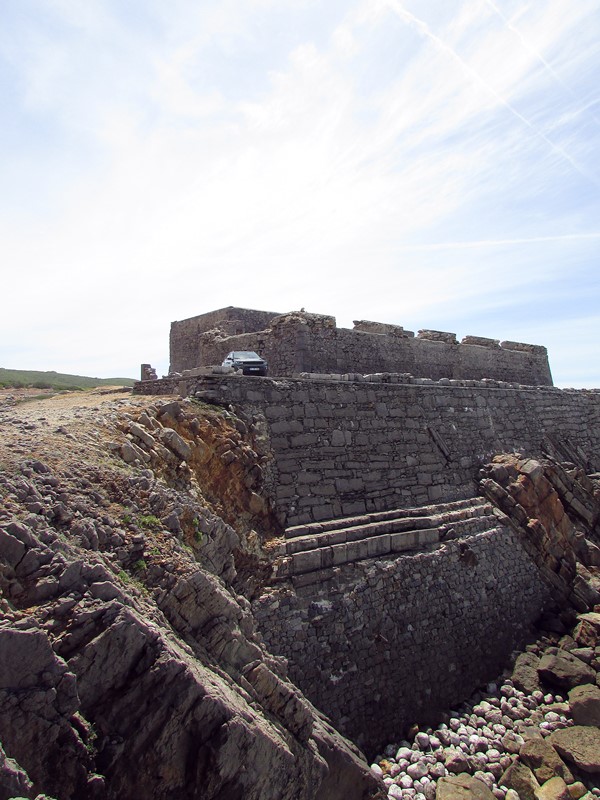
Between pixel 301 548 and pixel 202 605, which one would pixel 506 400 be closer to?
pixel 301 548

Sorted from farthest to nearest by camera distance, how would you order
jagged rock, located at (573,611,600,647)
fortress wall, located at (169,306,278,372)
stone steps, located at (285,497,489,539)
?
fortress wall, located at (169,306,278,372)
jagged rock, located at (573,611,600,647)
stone steps, located at (285,497,489,539)

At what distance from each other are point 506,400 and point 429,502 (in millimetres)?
5724

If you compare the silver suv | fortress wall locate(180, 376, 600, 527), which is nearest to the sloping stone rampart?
fortress wall locate(180, 376, 600, 527)

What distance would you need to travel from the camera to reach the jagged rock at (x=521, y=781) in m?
7.59

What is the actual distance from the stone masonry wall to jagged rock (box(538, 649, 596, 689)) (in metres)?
7.92

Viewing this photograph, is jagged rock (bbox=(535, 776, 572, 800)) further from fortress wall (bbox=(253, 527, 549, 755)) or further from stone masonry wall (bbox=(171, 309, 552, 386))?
stone masonry wall (bbox=(171, 309, 552, 386))

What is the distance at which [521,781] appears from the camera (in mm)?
7695

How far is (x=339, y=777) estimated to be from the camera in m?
6.26

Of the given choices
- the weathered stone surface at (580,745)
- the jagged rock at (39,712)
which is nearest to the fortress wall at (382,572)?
the weathered stone surface at (580,745)

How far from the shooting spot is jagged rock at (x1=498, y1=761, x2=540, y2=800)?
7590 mm

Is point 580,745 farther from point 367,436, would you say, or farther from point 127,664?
point 127,664


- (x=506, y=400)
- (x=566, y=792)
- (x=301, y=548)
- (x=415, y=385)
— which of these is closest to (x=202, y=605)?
(x=301, y=548)

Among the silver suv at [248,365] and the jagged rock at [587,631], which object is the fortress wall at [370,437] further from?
the jagged rock at [587,631]

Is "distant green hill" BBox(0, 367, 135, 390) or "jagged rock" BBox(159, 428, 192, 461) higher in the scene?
"distant green hill" BBox(0, 367, 135, 390)
